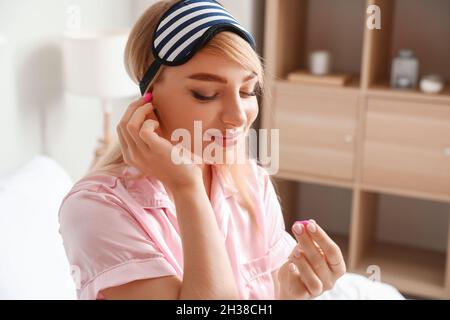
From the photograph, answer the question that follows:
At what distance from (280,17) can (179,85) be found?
5.20 ft

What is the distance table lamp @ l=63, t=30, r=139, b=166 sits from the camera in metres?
1.72

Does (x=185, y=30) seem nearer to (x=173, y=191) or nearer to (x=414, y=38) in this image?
(x=173, y=191)

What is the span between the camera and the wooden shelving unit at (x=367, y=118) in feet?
6.97

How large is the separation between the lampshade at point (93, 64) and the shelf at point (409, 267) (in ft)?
3.36

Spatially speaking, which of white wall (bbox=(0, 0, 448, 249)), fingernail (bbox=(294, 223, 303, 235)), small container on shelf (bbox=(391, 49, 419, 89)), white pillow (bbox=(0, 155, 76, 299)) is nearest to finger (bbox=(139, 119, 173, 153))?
fingernail (bbox=(294, 223, 303, 235))

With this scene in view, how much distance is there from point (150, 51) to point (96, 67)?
3.48ft

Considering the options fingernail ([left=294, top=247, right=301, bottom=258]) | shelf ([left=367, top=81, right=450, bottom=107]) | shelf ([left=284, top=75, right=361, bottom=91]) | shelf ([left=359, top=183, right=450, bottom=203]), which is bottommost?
shelf ([left=359, top=183, right=450, bottom=203])

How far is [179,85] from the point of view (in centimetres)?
69

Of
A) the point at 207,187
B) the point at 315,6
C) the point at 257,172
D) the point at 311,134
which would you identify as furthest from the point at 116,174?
the point at 315,6

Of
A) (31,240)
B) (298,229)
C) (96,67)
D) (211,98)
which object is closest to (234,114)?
(211,98)

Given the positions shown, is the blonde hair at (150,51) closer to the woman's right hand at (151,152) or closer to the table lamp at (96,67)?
the woman's right hand at (151,152)

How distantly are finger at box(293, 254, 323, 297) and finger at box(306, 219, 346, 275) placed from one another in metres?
0.02

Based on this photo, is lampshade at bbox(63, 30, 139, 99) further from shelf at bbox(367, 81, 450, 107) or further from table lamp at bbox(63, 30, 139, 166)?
shelf at bbox(367, 81, 450, 107)

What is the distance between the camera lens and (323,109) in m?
2.21
